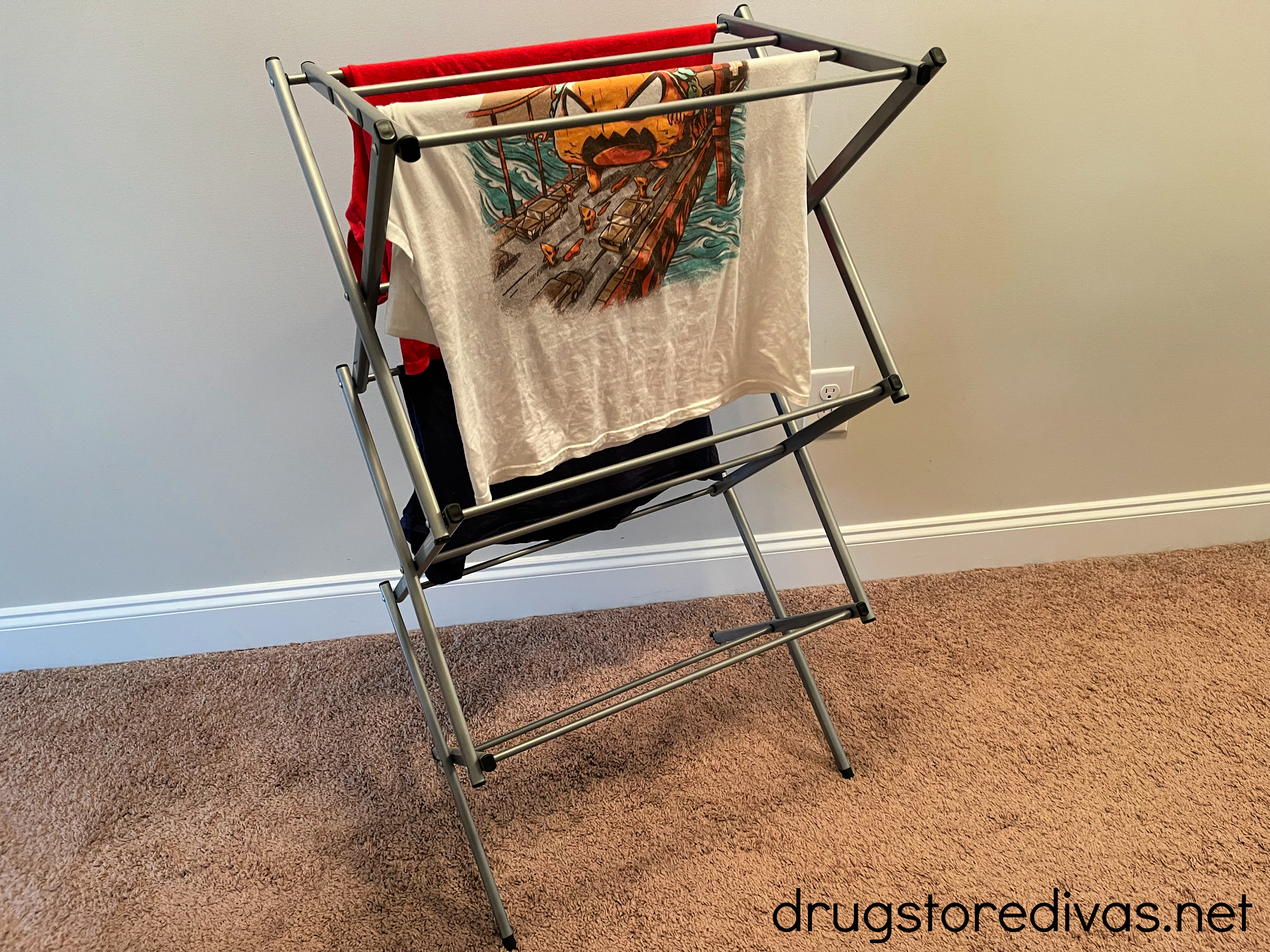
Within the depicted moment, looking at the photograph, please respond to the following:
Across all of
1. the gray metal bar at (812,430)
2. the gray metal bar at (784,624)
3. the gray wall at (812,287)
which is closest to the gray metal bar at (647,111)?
the gray metal bar at (812,430)

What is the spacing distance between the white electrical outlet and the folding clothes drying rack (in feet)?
0.64

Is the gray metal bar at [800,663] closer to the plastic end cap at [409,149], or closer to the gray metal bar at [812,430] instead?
the gray metal bar at [812,430]

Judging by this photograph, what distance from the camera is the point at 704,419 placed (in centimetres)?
108

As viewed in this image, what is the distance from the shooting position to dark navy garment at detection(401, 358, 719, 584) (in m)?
0.94

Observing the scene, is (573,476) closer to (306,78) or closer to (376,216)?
(376,216)

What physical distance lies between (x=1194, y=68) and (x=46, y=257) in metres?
1.61

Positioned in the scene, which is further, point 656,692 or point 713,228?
point 656,692

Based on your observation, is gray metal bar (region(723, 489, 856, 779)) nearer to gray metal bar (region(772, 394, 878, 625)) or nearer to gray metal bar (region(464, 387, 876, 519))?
gray metal bar (region(772, 394, 878, 625))

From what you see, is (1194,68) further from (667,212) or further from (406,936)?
(406,936)

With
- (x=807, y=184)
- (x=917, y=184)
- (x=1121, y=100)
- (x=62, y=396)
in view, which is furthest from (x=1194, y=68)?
(x=62, y=396)

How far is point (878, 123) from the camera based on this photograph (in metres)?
0.79

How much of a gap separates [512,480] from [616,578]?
604 millimetres

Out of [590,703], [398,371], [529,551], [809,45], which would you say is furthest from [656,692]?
[809,45]

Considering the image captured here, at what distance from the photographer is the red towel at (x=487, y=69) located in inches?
30.6
